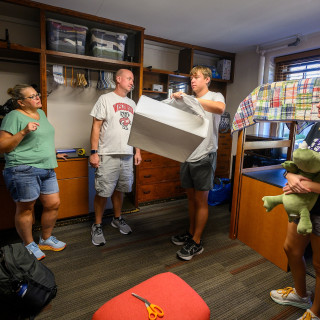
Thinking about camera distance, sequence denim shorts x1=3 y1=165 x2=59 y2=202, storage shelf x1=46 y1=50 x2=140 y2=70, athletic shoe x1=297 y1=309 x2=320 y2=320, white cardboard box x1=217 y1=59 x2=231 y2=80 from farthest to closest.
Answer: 1. white cardboard box x1=217 y1=59 x2=231 y2=80
2. storage shelf x1=46 y1=50 x2=140 y2=70
3. denim shorts x1=3 y1=165 x2=59 y2=202
4. athletic shoe x1=297 y1=309 x2=320 y2=320

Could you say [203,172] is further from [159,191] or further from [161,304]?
[159,191]

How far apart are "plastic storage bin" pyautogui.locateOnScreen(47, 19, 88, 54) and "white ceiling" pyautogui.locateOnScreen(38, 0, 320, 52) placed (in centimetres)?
17

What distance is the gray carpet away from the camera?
151 cm

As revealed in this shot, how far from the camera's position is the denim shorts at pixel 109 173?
221 centimetres

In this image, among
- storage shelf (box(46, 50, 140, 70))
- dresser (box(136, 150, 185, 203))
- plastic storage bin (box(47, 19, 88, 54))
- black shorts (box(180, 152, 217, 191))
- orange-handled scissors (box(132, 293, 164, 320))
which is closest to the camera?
orange-handled scissors (box(132, 293, 164, 320))

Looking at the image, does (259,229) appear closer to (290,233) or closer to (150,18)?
(290,233)

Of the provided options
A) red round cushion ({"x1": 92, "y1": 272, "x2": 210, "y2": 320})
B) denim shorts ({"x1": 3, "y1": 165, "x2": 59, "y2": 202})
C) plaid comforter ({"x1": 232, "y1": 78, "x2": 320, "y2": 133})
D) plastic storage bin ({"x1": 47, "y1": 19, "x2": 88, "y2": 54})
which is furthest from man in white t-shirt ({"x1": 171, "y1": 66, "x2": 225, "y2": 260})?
plastic storage bin ({"x1": 47, "y1": 19, "x2": 88, "y2": 54})

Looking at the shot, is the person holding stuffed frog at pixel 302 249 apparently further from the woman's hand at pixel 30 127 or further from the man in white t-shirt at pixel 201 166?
the woman's hand at pixel 30 127

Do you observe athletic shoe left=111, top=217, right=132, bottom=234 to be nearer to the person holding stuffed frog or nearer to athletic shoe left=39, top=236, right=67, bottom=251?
athletic shoe left=39, top=236, right=67, bottom=251

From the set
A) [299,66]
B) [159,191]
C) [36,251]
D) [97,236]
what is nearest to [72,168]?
[97,236]

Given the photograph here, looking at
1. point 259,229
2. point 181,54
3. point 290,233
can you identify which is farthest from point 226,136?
point 290,233

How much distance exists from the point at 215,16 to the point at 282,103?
129 centimetres

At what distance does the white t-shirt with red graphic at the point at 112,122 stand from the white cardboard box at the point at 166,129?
0.73 m

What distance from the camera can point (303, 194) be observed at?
1194mm
